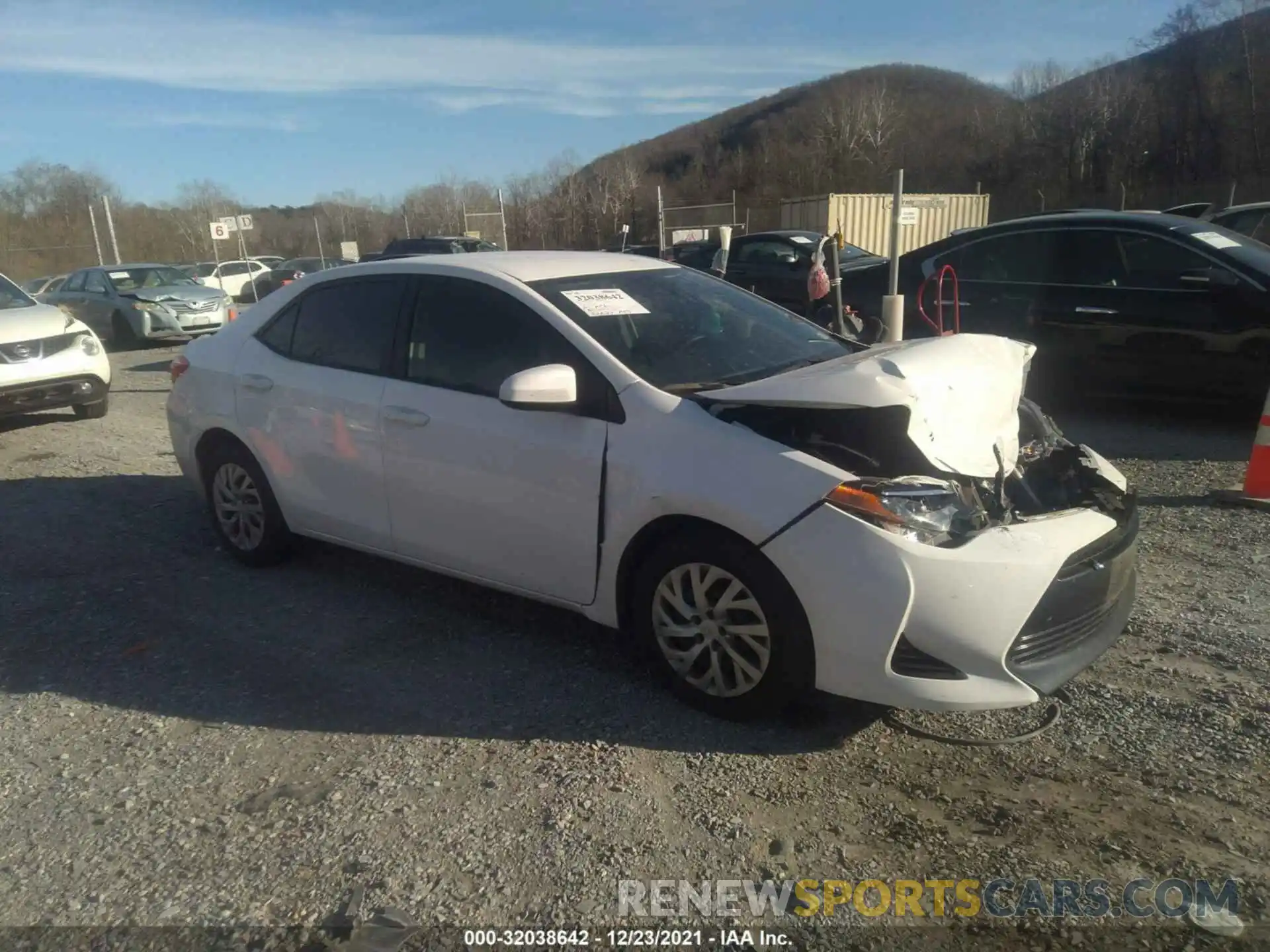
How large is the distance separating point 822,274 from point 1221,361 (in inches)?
150

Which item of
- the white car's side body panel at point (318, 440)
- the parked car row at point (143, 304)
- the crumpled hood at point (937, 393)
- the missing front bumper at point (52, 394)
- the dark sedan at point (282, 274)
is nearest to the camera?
the crumpled hood at point (937, 393)

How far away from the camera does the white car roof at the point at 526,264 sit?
421 cm

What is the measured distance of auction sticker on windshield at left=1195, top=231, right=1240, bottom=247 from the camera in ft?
23.4

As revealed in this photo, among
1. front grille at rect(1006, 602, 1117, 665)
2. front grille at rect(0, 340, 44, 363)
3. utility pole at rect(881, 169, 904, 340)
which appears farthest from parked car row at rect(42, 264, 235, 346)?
front grille at rect(1006, 602, 1117, 665)

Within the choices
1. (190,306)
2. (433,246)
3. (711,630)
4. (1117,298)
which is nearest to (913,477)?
(711,630)

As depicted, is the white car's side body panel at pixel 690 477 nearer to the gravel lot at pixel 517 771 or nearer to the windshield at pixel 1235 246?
the gravel lot at pixel 517 771

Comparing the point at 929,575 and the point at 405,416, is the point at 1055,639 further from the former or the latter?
the point at 405,416

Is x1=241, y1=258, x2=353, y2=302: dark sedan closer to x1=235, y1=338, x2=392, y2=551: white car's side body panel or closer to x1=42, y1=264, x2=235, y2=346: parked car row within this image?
x1=42, y1=264, x2=235, y2=346: parked car row

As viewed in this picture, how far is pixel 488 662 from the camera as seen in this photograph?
3.97m

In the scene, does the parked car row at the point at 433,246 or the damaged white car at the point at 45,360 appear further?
the parked car row at the point at 433,246

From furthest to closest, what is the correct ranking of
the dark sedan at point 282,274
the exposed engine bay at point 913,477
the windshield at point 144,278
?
1. the dark sedan at point 282,274
2. the windshield at point 144,278
3. the exposed engine bay at point 913,477

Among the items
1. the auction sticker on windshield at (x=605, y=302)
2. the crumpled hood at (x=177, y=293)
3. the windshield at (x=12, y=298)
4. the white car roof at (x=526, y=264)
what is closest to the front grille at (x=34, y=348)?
the windshield at (x=12, y=298)

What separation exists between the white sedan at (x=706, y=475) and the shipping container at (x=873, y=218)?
66.4 feet

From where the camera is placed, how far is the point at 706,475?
10.6 ft
